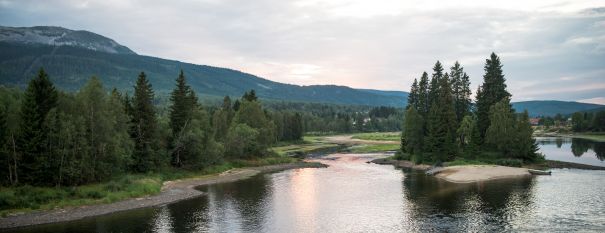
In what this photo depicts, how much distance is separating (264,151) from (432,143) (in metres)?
40.7

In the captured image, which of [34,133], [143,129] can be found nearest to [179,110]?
[143,129]

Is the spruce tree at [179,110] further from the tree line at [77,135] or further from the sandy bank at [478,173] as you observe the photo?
the sandy bank at [478,173]

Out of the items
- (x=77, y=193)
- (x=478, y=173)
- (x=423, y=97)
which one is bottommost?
(x=77, y=193)

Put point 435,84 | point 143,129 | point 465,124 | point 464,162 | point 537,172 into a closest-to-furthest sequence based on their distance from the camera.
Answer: point 143,129 → point 537,172 → point 464,162 → point 465,124 → point 435,84

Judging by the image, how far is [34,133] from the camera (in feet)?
187

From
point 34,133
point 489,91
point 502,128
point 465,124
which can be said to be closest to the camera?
point 34,133

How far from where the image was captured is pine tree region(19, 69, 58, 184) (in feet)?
186

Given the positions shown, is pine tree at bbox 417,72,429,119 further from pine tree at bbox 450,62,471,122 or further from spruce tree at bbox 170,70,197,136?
spruce tree at bbox 170,70,197,136

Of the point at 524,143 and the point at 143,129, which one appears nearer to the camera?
the point at 143,129

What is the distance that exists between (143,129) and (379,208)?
4359cm

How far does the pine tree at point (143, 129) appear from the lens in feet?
253

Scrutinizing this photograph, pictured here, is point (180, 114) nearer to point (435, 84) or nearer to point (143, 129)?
point (143, 129)

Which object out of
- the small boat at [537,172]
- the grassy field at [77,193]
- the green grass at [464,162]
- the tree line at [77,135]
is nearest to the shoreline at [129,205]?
the grassy field at [77,193]

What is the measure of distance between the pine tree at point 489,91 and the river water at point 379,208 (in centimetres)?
2448
